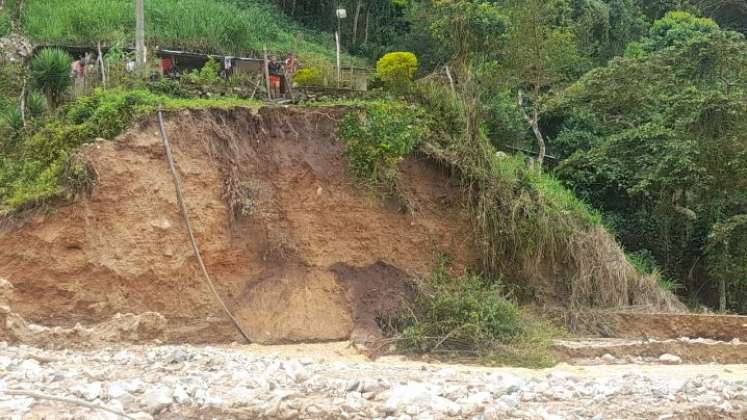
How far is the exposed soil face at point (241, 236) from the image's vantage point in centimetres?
1180

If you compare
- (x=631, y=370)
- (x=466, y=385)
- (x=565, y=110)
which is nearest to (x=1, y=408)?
(x=466, y=385)

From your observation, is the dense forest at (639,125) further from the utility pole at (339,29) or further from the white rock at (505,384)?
the white rock at (505,384)

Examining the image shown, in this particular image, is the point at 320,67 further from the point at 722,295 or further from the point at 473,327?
the point at 722,295

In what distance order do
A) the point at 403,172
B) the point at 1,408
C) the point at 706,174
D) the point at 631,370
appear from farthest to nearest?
the point at 706,174, the point at 403,172, the point at 631,370, the point at 1,408

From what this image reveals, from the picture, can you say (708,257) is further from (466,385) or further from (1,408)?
(1,408)

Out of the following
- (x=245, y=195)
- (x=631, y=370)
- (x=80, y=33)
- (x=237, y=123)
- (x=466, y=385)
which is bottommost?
(x=631, y=370)

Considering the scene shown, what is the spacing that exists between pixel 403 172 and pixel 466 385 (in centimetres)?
662

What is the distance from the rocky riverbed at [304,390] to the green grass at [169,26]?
1351cm

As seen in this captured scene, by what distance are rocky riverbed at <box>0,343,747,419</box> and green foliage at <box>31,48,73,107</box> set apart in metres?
6.03

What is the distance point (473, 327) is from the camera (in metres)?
12.4

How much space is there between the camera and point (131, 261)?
12.0 meters

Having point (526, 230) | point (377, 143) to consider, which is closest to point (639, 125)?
point (526, 230)

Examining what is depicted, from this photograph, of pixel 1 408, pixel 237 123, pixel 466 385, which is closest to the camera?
pixel 1 408

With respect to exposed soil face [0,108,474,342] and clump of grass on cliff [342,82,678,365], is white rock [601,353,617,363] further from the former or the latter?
exposed soil face [0,108,474,342]
